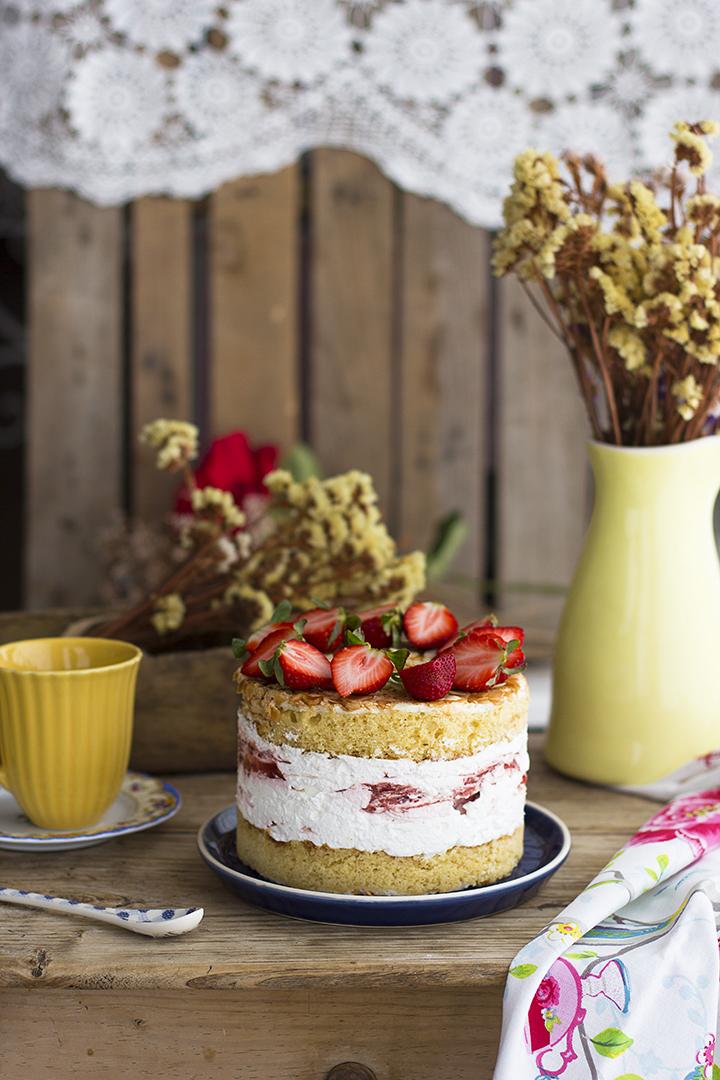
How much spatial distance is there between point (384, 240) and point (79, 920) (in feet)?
4.86

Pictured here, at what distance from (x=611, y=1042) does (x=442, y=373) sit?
149 centimetres

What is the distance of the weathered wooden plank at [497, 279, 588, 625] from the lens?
2047 mm

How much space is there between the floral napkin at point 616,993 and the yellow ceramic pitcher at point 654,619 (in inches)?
10.5

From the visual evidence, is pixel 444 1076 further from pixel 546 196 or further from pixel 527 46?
pixel 527 46

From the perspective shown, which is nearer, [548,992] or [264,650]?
[548,992]

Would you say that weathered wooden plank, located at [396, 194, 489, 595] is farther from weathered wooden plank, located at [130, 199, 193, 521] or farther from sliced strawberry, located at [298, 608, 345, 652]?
sliced strawberry, located at [298, 608, 345, 652]

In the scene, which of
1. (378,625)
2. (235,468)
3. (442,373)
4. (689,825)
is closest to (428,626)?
(378,625)

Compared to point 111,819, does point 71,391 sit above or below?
above

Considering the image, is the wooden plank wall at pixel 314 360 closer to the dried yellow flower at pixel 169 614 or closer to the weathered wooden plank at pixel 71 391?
the weathered wooden plank at pixel 71 391

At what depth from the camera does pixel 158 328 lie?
203 cm

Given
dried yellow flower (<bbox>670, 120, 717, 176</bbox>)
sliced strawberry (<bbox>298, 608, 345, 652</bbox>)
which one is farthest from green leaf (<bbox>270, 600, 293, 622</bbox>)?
dried yellow flower (<bbox>670, 120, 717, 176</bbox>)

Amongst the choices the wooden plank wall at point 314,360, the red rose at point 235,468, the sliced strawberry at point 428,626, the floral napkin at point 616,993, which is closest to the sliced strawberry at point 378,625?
the sliced strawberry at point 428,626

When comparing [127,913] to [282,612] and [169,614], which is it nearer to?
[282,612]

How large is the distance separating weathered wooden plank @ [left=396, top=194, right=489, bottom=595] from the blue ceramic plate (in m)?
1.28
